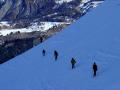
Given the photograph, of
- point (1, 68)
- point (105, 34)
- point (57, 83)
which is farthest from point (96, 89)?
point (1, 68)

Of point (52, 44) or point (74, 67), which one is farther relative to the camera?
point (52, 44)

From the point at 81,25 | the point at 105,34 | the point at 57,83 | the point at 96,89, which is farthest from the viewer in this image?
the point at 81,25

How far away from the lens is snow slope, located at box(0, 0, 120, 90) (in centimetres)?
5425

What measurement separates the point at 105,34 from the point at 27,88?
1829cm

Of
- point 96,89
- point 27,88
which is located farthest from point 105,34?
point 96,89

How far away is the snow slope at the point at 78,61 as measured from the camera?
54.2m

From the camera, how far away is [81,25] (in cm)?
9319

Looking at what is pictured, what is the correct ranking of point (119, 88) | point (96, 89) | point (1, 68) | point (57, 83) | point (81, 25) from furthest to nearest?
1. point (81, 25)
2. point (1, 68)
3. point (57, 83)
4. point (96, 89)
5. point (119, 88)

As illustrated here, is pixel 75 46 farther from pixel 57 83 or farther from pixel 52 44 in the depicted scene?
pixel 57 83

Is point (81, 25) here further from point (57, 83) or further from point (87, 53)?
point (57, 83)

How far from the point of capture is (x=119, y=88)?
44.5m

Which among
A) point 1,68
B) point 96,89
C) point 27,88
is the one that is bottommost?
point 1,68

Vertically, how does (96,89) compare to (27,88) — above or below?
above

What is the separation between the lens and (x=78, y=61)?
64.1 metres
